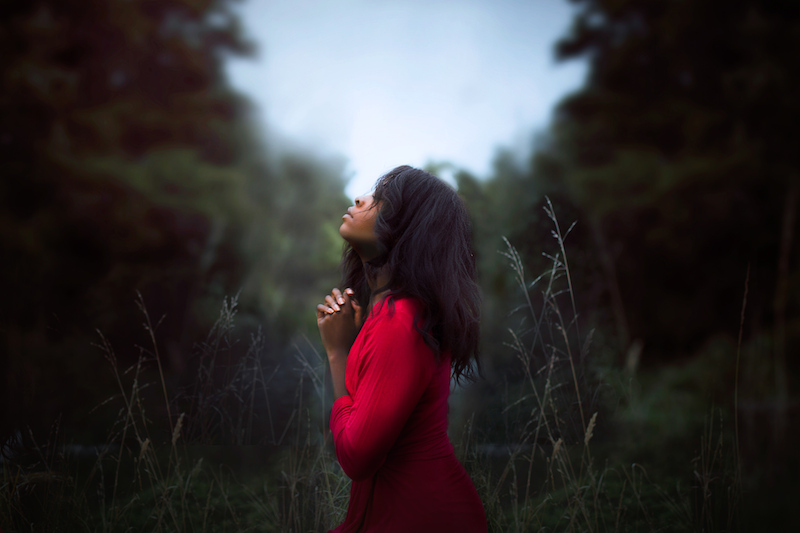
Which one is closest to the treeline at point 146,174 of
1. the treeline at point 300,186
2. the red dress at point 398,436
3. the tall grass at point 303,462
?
the treeline at point 300,186

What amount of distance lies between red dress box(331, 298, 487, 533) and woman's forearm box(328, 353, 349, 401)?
0.02 m

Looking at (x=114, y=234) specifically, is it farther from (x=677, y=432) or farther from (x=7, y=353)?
(x=677, y=432)

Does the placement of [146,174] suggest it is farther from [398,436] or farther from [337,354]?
Result: [398,436]

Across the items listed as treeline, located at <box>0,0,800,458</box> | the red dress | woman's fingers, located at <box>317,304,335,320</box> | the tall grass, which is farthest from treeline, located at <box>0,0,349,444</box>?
the red dress

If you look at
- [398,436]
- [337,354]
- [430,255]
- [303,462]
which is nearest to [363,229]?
[430,255]

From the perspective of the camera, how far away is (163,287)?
1372 mm

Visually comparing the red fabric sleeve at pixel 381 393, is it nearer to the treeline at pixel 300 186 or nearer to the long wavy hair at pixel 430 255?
the long wavy hair at pixel 430 255

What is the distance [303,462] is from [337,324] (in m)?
0.70

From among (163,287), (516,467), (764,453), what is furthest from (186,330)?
(764,453)

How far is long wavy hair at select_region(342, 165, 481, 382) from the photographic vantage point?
73 centimetres

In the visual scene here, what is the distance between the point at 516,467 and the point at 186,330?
1.08 m

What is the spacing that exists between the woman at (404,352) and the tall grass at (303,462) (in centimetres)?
55

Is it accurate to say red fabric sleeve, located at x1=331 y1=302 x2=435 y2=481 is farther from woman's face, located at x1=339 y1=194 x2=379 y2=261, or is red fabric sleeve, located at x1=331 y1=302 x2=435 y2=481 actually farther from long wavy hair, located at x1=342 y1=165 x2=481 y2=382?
woman's face, located at x1=339 y1=194 x2=379 y2=261

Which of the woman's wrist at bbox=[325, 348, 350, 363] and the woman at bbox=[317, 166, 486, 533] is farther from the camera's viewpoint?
the woman's wrist at bbox=[325, 348, 350, 363]
